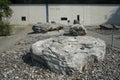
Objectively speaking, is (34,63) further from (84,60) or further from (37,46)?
(84,60)

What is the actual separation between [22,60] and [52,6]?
18648 millimetres

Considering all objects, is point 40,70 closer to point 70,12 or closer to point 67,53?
point 67,53

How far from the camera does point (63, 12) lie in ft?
92.3

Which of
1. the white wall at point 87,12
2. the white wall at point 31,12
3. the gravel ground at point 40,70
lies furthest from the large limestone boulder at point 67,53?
the white wall at point 31,12

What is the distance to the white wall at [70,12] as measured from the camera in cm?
2805

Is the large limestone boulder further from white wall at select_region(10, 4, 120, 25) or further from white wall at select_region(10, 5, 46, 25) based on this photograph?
white wall at select_region(10, 5, 46, 25)

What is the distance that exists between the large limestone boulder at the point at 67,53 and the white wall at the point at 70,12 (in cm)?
1815

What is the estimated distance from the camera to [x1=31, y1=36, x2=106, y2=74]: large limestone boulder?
8586mm

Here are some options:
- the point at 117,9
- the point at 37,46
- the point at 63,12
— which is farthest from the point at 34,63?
the point at 117,9

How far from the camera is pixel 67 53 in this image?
888 cm

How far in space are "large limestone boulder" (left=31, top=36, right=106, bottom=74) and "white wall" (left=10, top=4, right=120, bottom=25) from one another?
18155 millimetres

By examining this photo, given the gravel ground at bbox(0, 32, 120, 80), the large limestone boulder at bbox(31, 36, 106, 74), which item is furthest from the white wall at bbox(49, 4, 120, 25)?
the large limestone boulder at bbox(31, 36, 106, 74)

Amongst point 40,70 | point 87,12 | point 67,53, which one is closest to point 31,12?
point 87,12

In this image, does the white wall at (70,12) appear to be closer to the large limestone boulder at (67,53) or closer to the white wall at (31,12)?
the white wall at (31,12)
